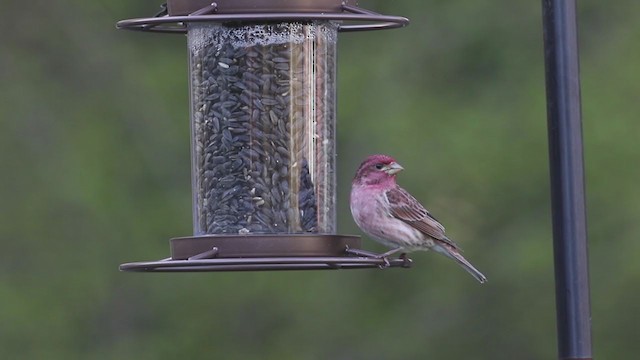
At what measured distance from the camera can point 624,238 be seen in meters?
19.1

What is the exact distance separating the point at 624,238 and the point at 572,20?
12.1 meters

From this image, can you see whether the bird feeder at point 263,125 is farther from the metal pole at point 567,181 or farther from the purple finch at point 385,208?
the metal pole at point 567,181

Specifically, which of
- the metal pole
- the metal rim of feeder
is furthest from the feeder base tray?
the metal pole

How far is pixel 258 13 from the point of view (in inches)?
330

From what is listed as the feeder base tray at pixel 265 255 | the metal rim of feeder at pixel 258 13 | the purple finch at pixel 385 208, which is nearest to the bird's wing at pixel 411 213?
the purple finch at pixel 385 208

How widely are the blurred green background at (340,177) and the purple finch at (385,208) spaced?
846 centimetres

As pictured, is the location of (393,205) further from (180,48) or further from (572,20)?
(180,48)

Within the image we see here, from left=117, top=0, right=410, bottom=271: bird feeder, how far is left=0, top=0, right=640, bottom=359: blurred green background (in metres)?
9.86

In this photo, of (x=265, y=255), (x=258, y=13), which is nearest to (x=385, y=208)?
(x=265, y=255)

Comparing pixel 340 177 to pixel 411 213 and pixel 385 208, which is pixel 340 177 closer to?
pixel 411 213

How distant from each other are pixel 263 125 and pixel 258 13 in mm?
614

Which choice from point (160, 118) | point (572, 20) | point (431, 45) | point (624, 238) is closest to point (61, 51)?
point (160, 118)

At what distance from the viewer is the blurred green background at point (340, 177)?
19.2m

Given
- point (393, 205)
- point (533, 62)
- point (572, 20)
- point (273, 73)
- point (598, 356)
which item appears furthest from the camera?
point (533, 62)
